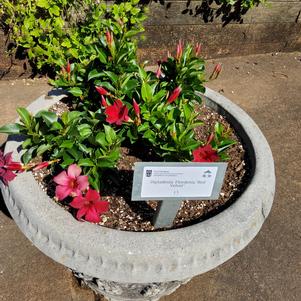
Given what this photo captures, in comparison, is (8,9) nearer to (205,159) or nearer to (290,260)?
(205,159)

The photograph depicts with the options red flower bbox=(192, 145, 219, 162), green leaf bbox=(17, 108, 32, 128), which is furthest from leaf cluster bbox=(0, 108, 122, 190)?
red flower bbox=(192, 145, 219, 162)

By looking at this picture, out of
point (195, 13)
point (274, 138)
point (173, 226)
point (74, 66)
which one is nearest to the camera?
point (173, 226)

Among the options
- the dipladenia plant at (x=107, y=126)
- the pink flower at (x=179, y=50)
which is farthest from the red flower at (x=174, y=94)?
the pink flower at (x=179, y=50)

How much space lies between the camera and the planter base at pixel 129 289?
63.0 inches

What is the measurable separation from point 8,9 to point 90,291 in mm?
2097

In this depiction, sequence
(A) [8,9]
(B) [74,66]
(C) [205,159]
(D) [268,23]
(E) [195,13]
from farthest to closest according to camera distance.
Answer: (D) [268,23], (E) [195,13], (A) [8,9], (B) [74,66], (C) [205,159]

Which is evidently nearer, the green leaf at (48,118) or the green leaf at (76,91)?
the green leaf at (48,118)

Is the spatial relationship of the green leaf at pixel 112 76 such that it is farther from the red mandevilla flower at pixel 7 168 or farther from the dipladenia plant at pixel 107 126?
the red mandevilla flower at pixel 7 168

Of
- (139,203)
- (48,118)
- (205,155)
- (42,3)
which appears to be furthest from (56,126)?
(42,3)

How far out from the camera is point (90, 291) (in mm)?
2002

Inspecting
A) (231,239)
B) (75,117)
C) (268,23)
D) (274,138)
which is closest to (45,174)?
(75,117)

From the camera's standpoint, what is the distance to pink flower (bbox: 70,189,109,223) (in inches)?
52.6

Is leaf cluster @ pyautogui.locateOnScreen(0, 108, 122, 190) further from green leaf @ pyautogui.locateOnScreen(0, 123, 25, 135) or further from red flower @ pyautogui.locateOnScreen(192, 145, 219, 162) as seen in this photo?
red flower @ pyautogui.locateOnScreen(192, 145, 219, 162)

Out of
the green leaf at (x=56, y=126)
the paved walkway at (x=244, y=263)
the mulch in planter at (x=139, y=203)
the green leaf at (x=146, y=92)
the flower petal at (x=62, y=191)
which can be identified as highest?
the green leaf at (x=146, y=92)
